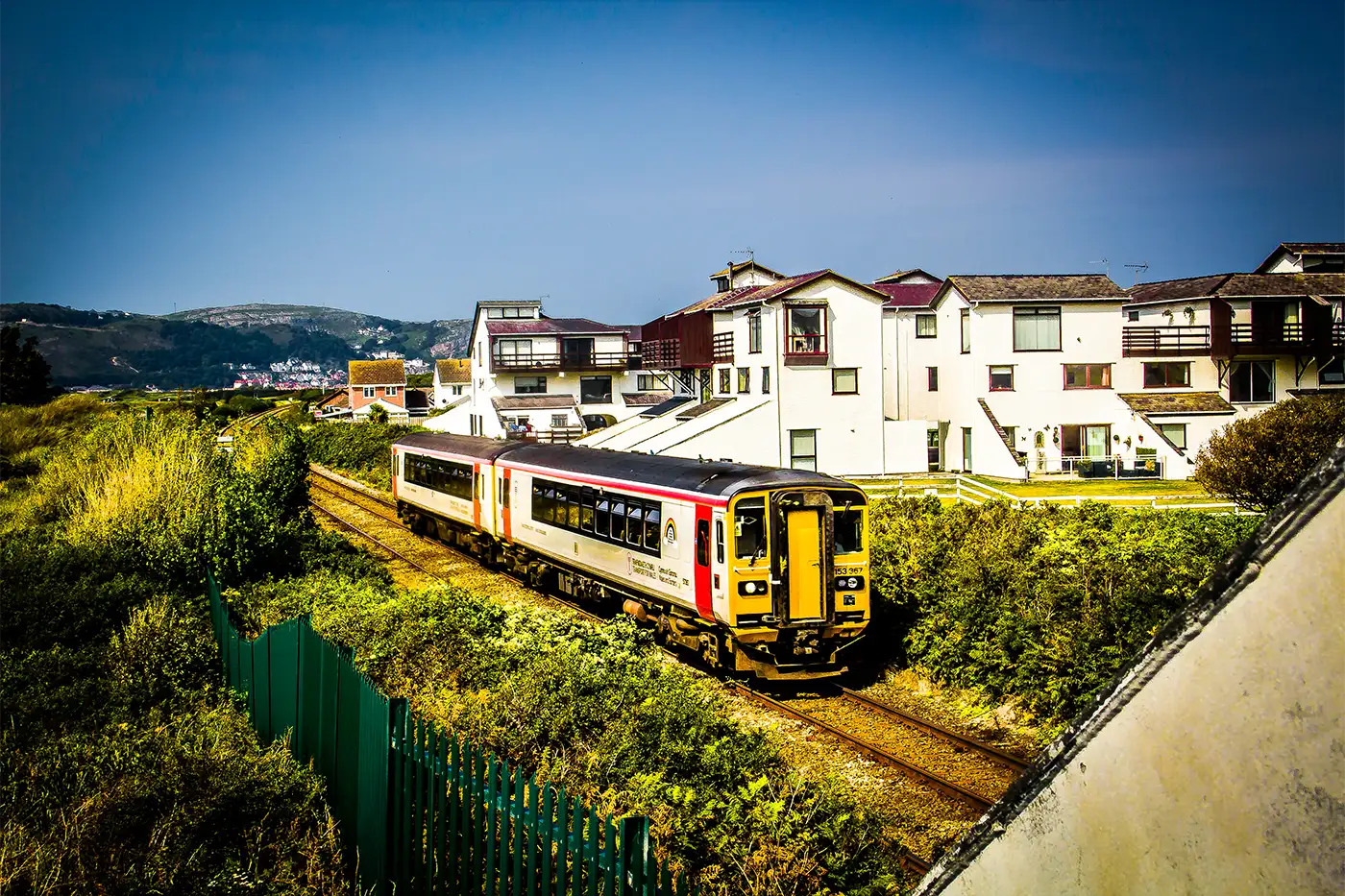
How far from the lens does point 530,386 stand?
54438 mm

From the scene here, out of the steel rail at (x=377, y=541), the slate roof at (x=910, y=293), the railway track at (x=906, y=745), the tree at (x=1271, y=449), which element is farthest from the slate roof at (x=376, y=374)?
the railway track at (x=906, y=745)

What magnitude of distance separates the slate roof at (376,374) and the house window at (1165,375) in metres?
73.1

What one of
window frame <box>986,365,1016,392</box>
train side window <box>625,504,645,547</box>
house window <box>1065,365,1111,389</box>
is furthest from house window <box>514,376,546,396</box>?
train side window <box>625,504,645,547</box>

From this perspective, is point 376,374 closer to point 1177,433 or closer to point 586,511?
point 1177,433

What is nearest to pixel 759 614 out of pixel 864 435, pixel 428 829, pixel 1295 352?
pixel 428 829

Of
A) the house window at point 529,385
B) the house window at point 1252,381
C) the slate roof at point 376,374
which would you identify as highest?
the slate roof at point 376,374

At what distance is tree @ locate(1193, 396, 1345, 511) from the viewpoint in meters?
20.2

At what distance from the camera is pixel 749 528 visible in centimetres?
1295

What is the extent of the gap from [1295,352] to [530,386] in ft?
115

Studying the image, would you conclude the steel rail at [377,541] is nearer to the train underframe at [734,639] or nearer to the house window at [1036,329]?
the train underframe at [734,639]

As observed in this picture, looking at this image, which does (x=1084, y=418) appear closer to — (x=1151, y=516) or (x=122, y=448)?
(x=1151, y=516)

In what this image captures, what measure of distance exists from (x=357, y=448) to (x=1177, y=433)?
115ft

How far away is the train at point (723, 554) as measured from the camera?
13.0m

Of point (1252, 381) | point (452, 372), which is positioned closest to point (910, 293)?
point (1252, 381)
